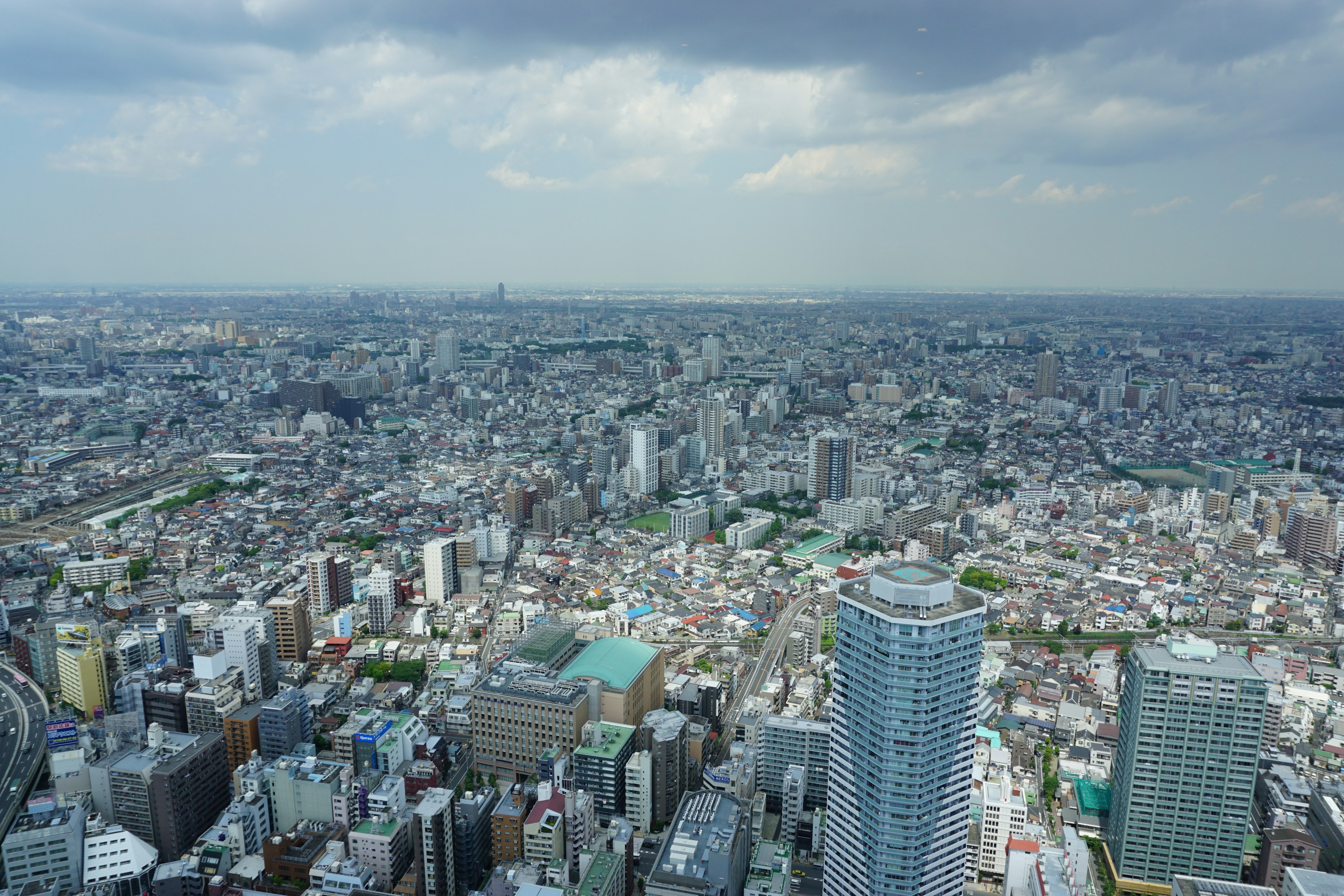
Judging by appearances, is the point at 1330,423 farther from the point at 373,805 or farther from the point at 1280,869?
the point at 373,805

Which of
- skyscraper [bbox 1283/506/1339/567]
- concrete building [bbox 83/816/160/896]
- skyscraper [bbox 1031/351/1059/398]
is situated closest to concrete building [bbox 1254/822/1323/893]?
concrete building [bbox 83/816/160/896]

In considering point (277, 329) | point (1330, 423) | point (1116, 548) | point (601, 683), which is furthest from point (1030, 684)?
point (277, 329)

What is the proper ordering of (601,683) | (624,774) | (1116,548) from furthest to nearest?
(1116,548)
(601,683)
(624,774)

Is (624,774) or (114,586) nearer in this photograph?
(624,774)

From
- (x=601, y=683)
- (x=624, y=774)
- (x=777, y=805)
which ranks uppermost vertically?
(x=601, y=683)

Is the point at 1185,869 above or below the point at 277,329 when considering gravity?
below

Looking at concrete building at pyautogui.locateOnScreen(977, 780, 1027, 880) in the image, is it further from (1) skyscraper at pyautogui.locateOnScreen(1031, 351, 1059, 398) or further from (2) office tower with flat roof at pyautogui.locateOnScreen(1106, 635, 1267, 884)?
(1) skyscraper at pyautogui.locateOnScreen(1031, 351, 1059, 398)

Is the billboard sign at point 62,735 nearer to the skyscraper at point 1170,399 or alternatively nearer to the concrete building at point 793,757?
the concrete building at point 793,757

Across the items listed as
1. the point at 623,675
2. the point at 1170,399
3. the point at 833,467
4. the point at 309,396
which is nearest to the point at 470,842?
the point at 623,675
